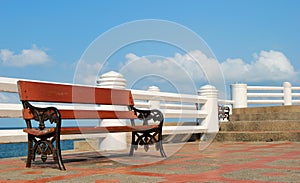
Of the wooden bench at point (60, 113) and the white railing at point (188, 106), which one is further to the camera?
the white railing at point (188, 106)

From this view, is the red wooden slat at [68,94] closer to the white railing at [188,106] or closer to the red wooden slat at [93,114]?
the red wooden slat at [93,114]

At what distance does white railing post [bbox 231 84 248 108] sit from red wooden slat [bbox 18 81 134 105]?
10447 millimetres

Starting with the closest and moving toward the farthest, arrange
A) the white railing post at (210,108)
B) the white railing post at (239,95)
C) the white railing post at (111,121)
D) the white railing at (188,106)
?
Result: the white railing post at (111,121), the white railing at (188,106), the white railing post at (210,108), the white railing post at (239,95)

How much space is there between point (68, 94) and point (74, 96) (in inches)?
4.7

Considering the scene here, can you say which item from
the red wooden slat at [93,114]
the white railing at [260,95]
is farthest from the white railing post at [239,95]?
the red wooden slat at [93,114]

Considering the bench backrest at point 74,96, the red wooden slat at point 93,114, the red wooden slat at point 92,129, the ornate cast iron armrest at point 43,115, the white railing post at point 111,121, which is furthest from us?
the white railing post at point 111,121

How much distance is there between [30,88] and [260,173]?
2682 mm

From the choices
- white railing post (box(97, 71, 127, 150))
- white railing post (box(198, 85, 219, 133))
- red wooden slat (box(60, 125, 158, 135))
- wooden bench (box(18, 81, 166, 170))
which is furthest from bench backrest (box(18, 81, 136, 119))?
white railing post (box(198, 85, 219, 133))

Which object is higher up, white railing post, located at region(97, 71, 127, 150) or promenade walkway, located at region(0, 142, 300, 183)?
white railing post, located at region(97, 71, 127, 150)

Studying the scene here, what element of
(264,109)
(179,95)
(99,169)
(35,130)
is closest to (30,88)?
(35,130)

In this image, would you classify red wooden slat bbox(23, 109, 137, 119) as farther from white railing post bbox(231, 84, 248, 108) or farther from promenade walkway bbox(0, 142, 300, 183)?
white railing post bbox(231, 84, 248, 108)

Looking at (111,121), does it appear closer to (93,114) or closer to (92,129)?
(93,114)

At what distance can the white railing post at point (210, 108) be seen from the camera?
31.6 ft

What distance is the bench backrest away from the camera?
4.62m
